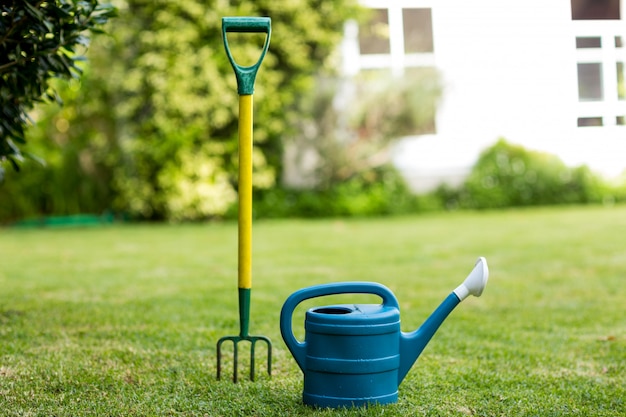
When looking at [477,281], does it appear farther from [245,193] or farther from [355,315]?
[245,193]

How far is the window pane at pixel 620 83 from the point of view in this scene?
1291cm

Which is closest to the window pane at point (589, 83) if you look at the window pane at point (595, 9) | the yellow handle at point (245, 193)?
the window pane at point (595, 9)

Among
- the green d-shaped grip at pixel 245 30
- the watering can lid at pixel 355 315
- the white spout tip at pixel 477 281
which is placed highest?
the green d-shaped grip at pixel 245 30

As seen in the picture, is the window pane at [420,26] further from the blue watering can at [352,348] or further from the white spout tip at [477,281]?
the blue watering can at [352,348]

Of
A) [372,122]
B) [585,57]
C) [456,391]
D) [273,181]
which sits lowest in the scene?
[456,391]

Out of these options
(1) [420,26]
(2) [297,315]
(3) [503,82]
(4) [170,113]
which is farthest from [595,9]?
(2) [297,315]

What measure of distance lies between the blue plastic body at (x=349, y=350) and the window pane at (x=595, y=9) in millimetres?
11270

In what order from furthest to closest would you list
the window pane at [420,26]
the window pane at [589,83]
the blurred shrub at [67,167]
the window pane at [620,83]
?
the window pane at [620,83] < the window pane at [589,83] < the window pane at [420,26] < the blurred shrub at [67,167]

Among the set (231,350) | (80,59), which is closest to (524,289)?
(231,350)

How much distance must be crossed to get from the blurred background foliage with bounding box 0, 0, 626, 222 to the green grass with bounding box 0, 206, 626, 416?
71.1 inches

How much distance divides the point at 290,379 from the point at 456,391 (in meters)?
0.65

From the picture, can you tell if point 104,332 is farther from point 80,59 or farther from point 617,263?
point 617,263

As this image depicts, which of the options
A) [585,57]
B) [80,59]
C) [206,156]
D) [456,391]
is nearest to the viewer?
[456,391]

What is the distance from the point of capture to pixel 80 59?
13.2ft
